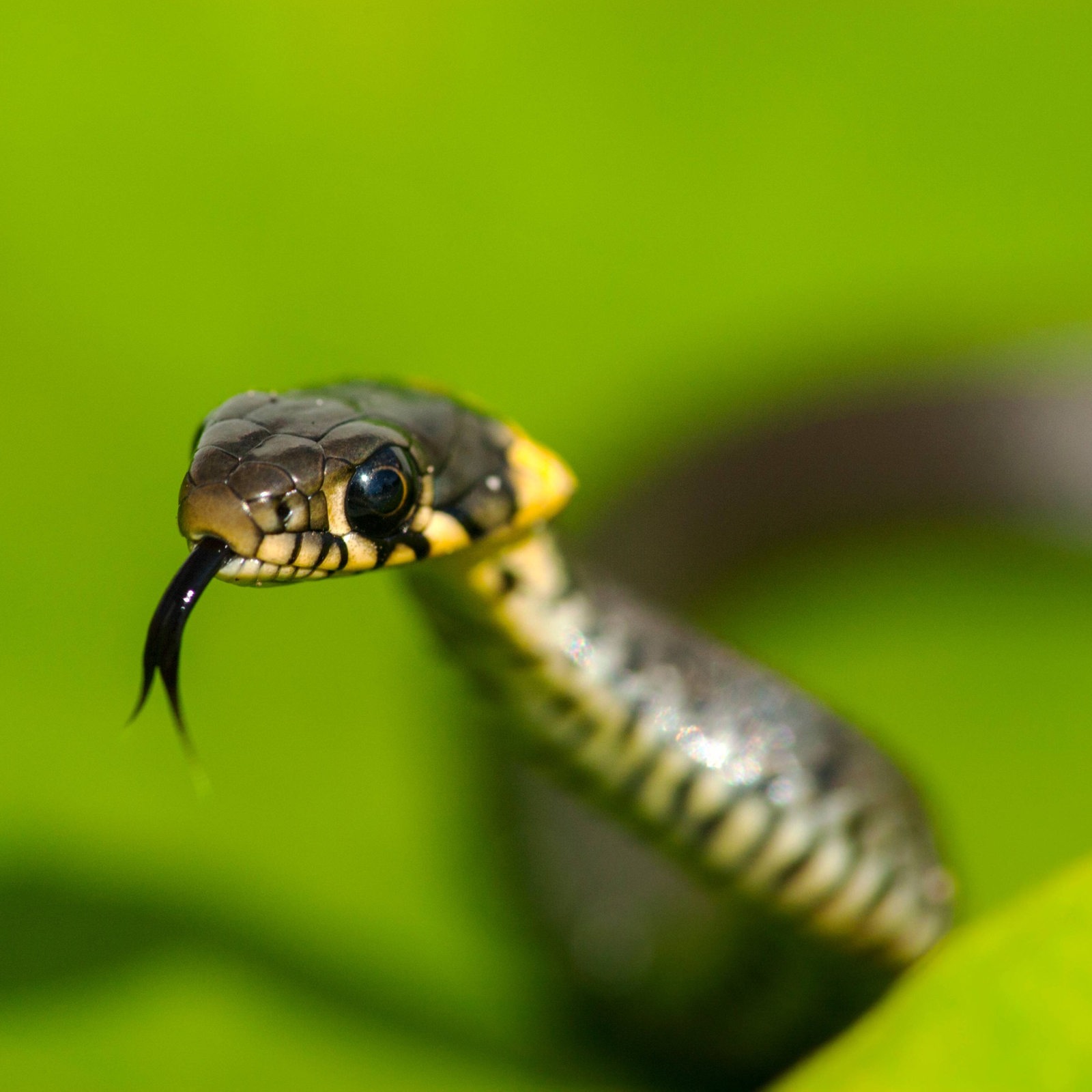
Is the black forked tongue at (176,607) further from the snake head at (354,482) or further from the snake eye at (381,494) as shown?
the snake eye at (381,494)

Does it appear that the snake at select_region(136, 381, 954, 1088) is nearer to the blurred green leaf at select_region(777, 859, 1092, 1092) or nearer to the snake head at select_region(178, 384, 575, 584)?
the snake head at select_region(178, 384, 575, 584)

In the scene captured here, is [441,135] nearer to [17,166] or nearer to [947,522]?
[17,166]

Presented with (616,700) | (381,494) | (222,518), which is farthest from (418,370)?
(222,518)

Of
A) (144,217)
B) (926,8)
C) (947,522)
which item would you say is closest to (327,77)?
(144,217)

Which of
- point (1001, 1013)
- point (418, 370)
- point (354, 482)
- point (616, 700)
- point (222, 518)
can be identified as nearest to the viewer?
point (1001, 1013)

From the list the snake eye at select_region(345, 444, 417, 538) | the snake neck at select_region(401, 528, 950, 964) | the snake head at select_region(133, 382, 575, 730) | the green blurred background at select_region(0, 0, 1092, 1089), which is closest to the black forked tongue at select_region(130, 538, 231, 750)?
the snake head at select_region(133, 382, 575, 730)

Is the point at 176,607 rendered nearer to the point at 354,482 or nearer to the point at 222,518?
the point at 222,518
